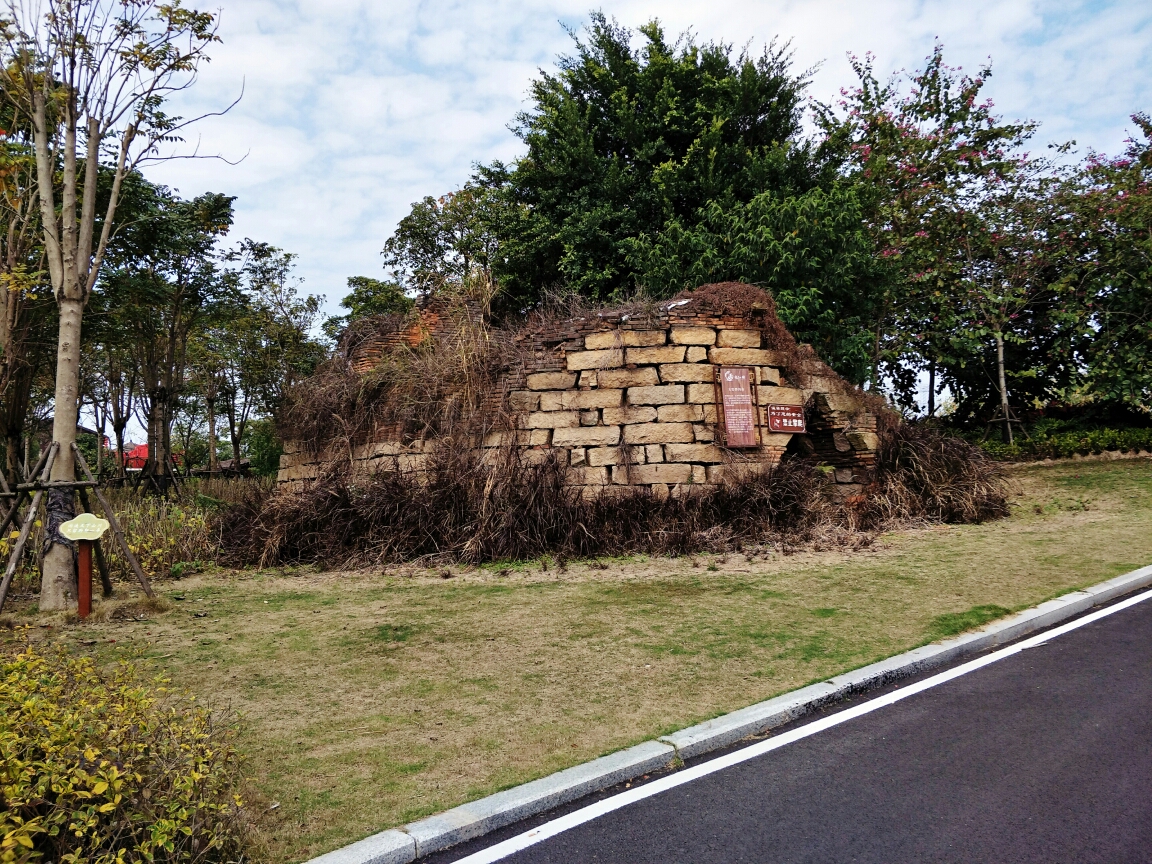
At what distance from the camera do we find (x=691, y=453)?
34.3ft

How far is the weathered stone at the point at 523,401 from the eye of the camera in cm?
1108

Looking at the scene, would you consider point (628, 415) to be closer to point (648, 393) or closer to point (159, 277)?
point (648, 393)

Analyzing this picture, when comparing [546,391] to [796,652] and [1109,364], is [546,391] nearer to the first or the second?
[796,652]

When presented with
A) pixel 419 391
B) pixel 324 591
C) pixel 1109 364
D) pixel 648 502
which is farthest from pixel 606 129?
pixel 324 591

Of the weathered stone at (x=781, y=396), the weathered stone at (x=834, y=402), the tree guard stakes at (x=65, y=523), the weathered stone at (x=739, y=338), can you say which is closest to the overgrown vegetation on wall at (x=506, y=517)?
the weathered stone at (x=781, y=396)

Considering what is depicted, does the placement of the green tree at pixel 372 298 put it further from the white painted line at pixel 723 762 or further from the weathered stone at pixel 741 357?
the white painted line at pixel 723 762

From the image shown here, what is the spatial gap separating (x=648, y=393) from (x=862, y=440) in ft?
12.8

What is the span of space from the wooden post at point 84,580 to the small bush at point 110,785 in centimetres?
Answer: 383

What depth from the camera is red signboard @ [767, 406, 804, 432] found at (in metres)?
11.0

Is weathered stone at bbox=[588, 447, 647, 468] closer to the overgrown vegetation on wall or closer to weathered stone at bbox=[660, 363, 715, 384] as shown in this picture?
the overgrown vegetation on wall

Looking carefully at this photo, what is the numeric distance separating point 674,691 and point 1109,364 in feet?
55.2

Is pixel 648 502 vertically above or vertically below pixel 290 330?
below

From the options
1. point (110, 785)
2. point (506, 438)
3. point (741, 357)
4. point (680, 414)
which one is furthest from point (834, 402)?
point (110, 785)

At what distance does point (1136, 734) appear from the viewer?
3.93 metres
